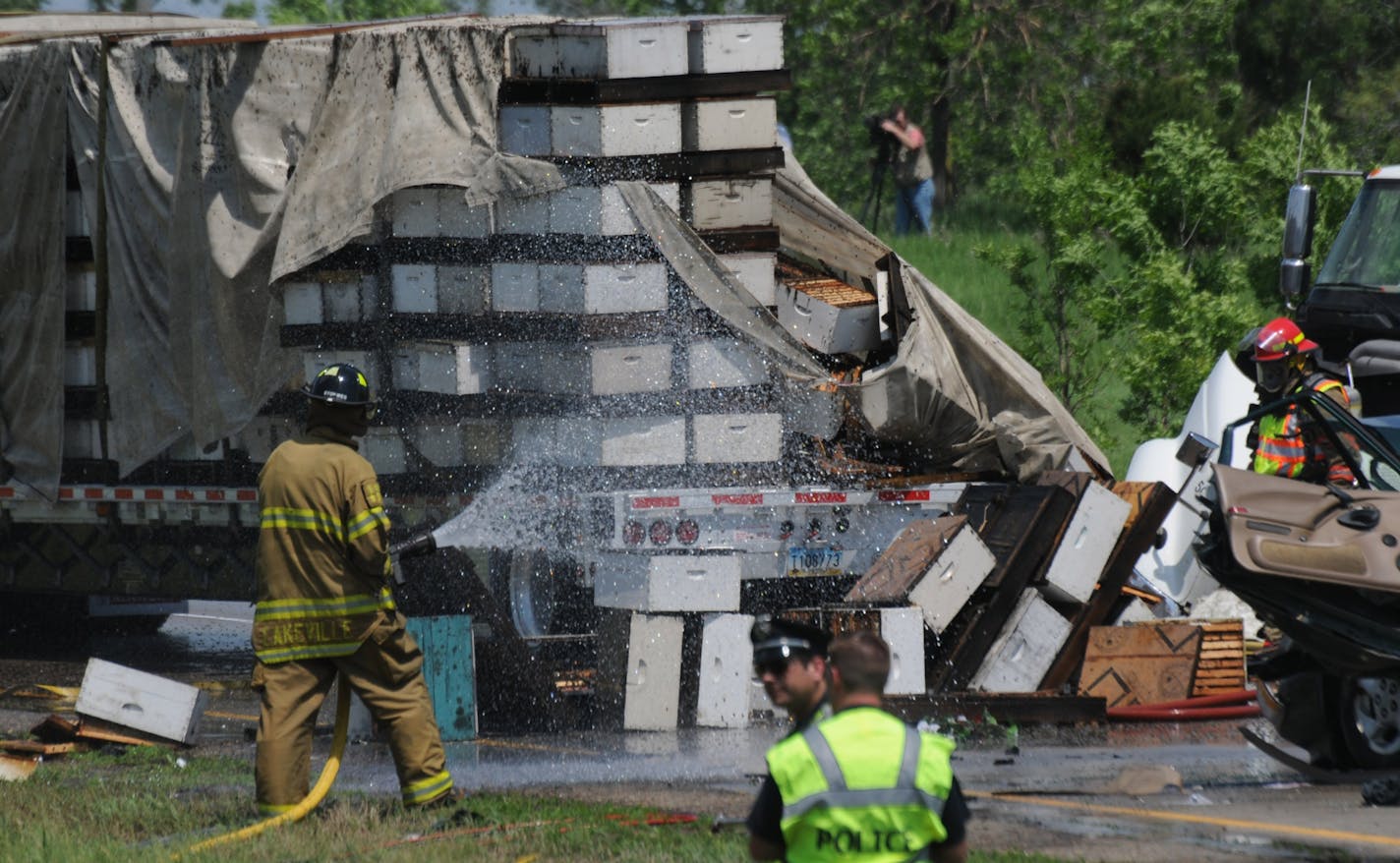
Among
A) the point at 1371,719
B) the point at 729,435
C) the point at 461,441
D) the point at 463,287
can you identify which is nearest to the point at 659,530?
the point at 729,435

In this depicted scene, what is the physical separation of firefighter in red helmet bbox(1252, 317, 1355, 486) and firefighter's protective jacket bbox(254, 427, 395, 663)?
4.29 meters

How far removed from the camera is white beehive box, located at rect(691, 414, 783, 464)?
32.4 ft

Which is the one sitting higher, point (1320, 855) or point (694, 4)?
point (694, 4)

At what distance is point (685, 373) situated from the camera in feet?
32.2

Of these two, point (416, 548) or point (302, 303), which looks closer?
point (416, 548)

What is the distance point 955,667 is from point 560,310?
2.78 m

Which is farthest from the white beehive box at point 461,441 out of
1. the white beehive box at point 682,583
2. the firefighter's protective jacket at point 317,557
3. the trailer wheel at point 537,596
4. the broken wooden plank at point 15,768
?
the firefighter's protective jacket at point 317,557

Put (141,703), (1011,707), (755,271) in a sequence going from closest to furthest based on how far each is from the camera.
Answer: (141,703), (1011,707), (755,271)

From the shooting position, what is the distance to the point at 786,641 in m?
4.31

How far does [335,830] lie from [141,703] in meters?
2.72

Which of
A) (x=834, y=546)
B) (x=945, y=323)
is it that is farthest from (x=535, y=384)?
(x=945, y=323)

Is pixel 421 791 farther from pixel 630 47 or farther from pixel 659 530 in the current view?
pixel 630 47

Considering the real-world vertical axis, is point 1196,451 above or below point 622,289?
below

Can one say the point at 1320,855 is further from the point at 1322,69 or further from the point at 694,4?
the point at 694,4
